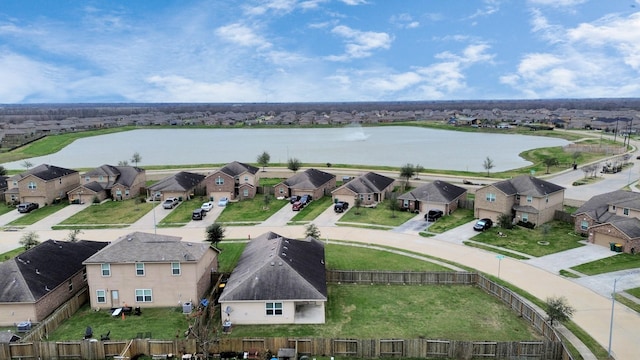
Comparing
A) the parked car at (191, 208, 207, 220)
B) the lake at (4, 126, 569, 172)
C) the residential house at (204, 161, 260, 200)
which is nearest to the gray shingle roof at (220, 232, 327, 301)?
the parked car at (191, 208, 207, 220)

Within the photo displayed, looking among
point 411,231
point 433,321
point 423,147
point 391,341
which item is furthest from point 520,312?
point 423,147

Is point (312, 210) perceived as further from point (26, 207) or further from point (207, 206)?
point (26, 207)

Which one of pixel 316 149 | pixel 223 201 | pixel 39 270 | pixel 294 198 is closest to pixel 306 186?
pixel 294 198

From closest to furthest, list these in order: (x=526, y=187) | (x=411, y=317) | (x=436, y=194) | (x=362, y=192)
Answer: (x=411, y=317) → (x=526, y=187) → (x=436, y=194) → (x=362, y=192)

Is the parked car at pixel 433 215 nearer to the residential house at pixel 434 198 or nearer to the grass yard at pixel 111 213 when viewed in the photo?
the residential house at pixel 434 198

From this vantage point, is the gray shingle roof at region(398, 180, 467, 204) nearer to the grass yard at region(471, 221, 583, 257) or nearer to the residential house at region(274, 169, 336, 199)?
the grass yard at region(471, 221, 583, 257)

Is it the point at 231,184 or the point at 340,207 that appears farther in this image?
the point at 231,184

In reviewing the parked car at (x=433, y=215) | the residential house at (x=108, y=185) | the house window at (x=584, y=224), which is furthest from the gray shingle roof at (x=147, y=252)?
the house window at (x=584, y=224)

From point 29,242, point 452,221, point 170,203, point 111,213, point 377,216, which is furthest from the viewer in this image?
point 170,203
